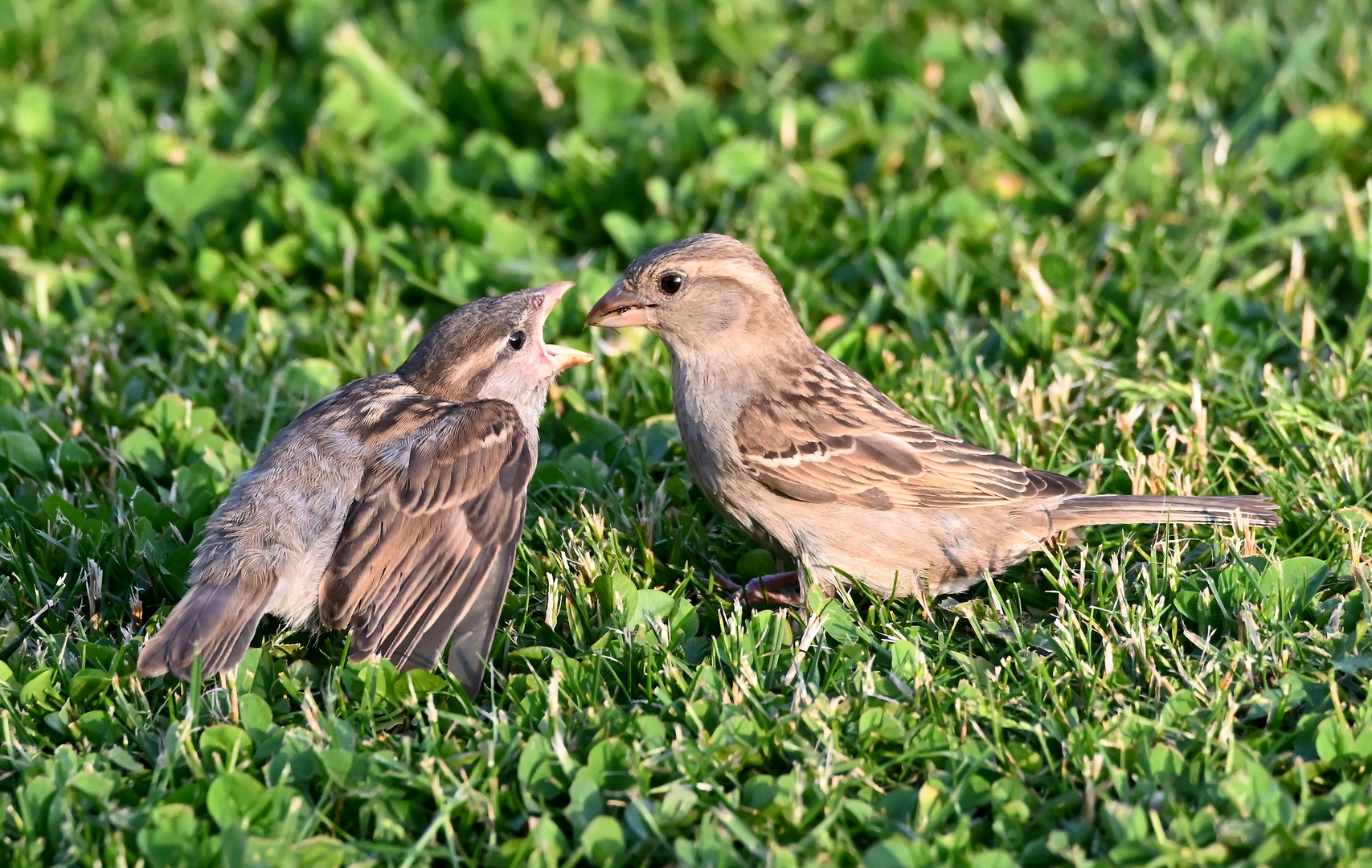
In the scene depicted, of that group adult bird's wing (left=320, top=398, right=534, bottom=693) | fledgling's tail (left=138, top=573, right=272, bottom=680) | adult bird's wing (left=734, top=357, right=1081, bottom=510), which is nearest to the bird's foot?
adult bird's wing (left=734, top=357, right=1081, bottom=510)

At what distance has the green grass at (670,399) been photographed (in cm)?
383

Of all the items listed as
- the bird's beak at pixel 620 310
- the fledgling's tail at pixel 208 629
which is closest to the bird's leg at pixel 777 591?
the bird's beak at pixel 620 310

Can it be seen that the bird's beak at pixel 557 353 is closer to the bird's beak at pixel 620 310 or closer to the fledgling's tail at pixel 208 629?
the bird's beak at pixel 620 310

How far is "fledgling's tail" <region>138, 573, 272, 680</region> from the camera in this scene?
4.21 m

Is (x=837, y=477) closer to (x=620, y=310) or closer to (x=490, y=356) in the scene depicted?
(x=620, y=310)

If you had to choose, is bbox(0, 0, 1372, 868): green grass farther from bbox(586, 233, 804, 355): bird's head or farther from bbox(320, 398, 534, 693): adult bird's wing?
bbox(586, 233, 804, 355): bird's head

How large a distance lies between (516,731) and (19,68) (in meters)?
6.32

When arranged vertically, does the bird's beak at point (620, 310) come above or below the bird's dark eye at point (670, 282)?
below

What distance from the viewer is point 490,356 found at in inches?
208

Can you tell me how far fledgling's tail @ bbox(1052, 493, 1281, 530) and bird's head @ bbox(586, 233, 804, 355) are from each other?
1.22 m

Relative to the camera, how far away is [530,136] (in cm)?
829

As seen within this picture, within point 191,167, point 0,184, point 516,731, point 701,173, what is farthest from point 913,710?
point 0,184

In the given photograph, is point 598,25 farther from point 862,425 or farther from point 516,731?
point 516,731

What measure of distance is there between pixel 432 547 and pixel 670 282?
4.40ft
